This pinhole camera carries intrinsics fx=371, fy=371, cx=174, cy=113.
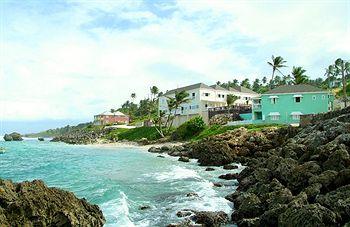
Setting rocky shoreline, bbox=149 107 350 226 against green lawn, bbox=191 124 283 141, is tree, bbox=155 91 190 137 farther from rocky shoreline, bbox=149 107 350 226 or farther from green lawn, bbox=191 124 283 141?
rocky shoreline, bbox=149 107 350 226

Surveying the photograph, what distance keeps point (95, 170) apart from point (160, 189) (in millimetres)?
15376

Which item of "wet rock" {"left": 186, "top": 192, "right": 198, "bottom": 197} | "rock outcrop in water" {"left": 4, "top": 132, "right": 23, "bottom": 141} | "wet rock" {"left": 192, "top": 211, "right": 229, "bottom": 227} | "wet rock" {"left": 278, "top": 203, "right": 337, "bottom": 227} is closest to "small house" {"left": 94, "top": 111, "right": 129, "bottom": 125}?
"rock outcrop in water" {"left": 4, "top": 132, "right": 23, "bottom": 141}

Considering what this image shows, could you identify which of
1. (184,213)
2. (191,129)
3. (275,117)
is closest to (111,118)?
(191,129)

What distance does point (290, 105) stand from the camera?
67625mm

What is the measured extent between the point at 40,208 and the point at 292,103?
195 ft

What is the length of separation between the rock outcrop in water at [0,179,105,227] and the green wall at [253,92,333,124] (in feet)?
178

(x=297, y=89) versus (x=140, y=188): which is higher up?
(x=297, y=89)

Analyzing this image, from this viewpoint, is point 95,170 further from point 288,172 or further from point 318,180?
point 318,180

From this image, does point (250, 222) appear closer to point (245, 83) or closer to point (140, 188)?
point (140, 188)

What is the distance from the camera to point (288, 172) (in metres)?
21.4

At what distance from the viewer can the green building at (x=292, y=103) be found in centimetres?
6594

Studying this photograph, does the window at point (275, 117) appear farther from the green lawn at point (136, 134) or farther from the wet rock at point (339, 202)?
the wet rock at point (339, 202)

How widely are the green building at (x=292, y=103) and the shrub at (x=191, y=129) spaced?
1098 cm

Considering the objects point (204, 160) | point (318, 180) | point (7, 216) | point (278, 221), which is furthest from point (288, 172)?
point (204, 160)
